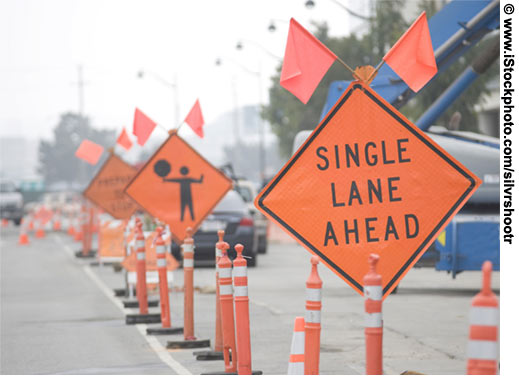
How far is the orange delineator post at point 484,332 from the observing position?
208 inches

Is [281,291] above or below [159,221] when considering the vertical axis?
below

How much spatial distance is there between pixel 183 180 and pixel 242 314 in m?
6.65

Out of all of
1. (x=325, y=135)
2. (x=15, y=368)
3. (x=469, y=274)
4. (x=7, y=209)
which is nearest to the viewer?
(x=325, y=135)

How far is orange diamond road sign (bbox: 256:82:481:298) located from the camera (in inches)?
302

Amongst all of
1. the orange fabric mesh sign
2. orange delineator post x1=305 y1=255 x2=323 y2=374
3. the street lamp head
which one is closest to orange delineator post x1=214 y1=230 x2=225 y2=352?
orange delineator post x1=305 y1=255 x2=323 y2=374

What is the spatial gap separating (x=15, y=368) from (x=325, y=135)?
13.6 feet

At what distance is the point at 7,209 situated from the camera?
53312 mm

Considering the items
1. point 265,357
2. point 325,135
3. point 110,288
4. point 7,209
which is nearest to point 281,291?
point 110,288

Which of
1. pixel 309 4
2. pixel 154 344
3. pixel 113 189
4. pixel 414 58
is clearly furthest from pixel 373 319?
pixel 309 4

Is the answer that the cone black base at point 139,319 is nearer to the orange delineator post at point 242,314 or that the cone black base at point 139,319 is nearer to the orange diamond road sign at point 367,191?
the orange delineator post at point 242,314

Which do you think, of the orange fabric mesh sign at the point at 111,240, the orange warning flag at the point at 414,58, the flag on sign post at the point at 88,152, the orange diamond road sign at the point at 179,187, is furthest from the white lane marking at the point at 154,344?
the orange warning flag at the point at 414,58

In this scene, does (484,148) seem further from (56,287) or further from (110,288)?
(56,287)

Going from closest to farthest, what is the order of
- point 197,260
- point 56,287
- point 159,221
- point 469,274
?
point 159,221 → point 56,287 → point 469,274 → point 197,260

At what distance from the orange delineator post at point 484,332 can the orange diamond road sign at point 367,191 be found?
229cm
